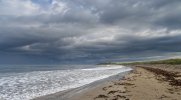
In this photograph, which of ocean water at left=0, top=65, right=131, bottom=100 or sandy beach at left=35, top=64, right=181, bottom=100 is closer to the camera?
sandy beach at left=35, top=64, right=181, bottom=100

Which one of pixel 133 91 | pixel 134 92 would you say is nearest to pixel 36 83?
pixel 133 91

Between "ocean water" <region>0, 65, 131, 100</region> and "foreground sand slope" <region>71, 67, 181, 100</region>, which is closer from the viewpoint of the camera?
"foreground sand slope" <region>71, 67, 181, 100</region>

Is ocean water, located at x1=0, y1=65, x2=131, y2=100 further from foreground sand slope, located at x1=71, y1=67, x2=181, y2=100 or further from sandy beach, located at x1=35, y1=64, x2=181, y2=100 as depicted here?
foreground sand slope, located at x1=71, y1=67, x2=181, y2=100

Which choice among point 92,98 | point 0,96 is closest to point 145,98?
point 92,98

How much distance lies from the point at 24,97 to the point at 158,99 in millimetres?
9384

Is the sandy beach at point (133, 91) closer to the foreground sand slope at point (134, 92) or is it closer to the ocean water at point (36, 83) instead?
the foreground sand slope at point (134, 92)

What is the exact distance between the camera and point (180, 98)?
49.8 feet

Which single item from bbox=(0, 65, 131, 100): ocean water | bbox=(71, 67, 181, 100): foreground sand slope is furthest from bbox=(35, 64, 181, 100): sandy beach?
bbox=(0, 65, 131, 100): ocean water

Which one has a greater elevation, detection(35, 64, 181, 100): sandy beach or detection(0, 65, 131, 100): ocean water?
detection(0, 65, 131, 100): ocean water

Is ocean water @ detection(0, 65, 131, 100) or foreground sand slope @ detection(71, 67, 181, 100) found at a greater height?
ocean water @ detection(0, 65, 131, 100)

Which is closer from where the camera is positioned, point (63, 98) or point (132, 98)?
point (132, 98)

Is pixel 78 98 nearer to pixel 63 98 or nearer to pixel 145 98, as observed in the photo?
pixel 63 98

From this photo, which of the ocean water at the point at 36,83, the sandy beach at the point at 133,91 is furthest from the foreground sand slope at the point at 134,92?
the ocean water at the point at 36,83

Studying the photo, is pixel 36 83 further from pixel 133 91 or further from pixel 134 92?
pixel 134 92
